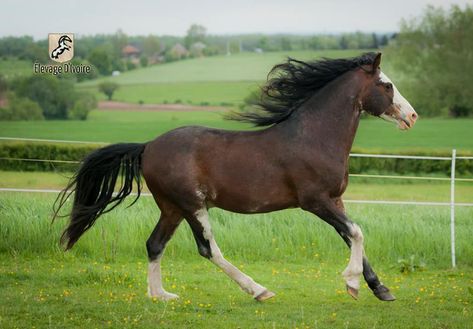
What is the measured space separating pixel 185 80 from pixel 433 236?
58.4m

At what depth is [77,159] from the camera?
68.4 ft

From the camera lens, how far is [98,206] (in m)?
7.46

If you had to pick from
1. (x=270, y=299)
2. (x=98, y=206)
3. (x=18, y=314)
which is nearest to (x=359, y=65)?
(x=270, y=299)

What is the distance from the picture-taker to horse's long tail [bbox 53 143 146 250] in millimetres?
7422

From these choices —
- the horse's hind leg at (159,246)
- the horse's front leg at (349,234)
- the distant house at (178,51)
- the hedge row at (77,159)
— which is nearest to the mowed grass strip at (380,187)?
the hedge row at (77,159)

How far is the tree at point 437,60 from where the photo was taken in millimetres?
58188

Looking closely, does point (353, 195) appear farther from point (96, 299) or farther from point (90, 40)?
point (90, 40)

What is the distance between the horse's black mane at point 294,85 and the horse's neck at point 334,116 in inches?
3.1

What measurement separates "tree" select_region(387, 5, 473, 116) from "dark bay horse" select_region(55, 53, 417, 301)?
51501 mm

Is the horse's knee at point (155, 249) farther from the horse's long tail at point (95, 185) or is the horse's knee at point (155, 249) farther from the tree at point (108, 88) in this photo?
the tree at point (108, 88)

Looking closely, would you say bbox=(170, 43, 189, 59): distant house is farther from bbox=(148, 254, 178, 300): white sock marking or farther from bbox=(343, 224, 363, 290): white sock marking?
bbox=(343, 224, 363, 290): white sock marking

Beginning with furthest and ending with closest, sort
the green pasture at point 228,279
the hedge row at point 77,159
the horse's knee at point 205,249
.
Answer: the hedge row at point 77,159
the horse's knee at point 205,249
the green pasture at point 228,279

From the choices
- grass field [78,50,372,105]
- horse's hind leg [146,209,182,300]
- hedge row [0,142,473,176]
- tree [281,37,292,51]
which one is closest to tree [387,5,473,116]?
grass field [78,50,372,105]

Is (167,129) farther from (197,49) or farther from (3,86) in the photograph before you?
(197,49)
